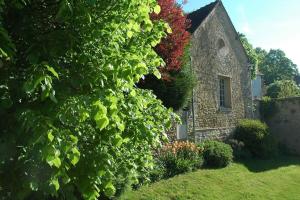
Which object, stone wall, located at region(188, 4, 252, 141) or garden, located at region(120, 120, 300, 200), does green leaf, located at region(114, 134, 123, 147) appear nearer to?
garden, located at region(120, 120, 300, 200)

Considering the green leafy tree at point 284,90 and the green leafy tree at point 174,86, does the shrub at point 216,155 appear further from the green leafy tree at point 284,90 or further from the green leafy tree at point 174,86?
the green leafy tree at point 284,90

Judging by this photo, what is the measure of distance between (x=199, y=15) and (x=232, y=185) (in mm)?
9052

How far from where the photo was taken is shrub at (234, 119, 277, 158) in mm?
16062

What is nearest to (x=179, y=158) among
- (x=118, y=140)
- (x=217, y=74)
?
(x=217, y=74)

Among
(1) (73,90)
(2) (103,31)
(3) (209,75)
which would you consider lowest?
(1) (73,90)

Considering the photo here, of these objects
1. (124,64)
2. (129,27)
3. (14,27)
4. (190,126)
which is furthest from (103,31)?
(190,126)

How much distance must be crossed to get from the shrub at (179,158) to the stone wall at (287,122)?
28.8 feet

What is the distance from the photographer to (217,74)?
56.2ft

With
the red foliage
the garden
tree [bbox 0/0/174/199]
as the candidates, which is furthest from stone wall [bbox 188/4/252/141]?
tree [bbox 0/0/174/199]

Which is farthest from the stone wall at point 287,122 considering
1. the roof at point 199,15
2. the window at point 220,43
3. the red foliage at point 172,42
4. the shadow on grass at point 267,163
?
the red foliage at point 172,42

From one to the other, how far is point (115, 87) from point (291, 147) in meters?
17.8

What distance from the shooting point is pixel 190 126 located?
14898mm

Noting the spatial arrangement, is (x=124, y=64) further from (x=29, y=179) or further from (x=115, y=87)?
(x=29, y=179)

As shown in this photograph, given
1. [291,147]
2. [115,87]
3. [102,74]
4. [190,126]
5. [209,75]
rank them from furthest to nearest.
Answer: [291,147]
[209,75]
[190,126]
[115,87]
[102,74]
